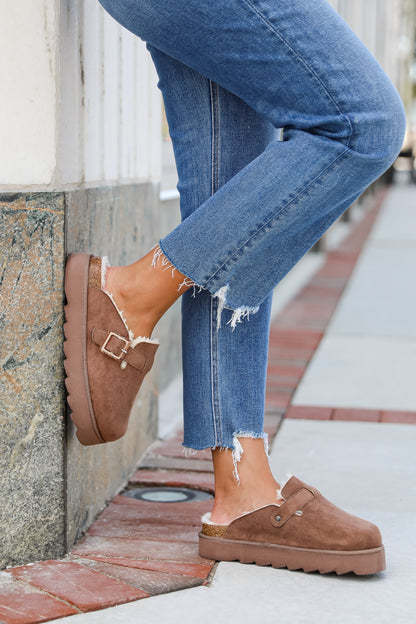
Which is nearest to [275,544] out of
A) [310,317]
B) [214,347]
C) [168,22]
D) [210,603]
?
[210,603]

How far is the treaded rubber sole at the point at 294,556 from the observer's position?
1.66 m

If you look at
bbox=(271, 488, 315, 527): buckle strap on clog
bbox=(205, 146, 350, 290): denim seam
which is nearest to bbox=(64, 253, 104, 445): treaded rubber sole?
bbox=(205, 146, 350, 290): denim seam

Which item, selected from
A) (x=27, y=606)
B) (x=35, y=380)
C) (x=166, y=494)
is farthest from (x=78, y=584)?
(x=166, y=494)

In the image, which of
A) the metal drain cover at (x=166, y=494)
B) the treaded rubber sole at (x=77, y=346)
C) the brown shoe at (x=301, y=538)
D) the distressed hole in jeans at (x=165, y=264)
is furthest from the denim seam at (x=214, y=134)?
the metal drain cover at (x=166, y=494)

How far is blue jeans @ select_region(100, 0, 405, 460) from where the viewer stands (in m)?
1.49

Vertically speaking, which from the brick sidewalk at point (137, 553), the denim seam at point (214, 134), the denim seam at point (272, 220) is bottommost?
the brick sidewalk at point (137, 553)

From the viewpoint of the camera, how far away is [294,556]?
5.55 feet

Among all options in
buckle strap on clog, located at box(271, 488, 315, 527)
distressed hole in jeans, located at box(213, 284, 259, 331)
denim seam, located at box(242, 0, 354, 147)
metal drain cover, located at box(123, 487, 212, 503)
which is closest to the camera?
denim seam, located at box(242, 0, 354, 147)

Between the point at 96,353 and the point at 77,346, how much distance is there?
0.12 feet

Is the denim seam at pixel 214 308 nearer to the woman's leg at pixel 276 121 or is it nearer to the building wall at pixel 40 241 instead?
the woman's leg at pixel 276 121

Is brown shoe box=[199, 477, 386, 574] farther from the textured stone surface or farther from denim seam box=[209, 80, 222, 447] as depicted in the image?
the textured stone surface

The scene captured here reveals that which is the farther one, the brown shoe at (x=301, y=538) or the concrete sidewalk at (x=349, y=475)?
the brown shoe at (x=301, y=538)

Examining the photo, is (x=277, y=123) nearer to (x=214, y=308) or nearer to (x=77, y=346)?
(x=214, y=308)

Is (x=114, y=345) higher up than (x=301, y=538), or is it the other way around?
(x=114, y=345)
